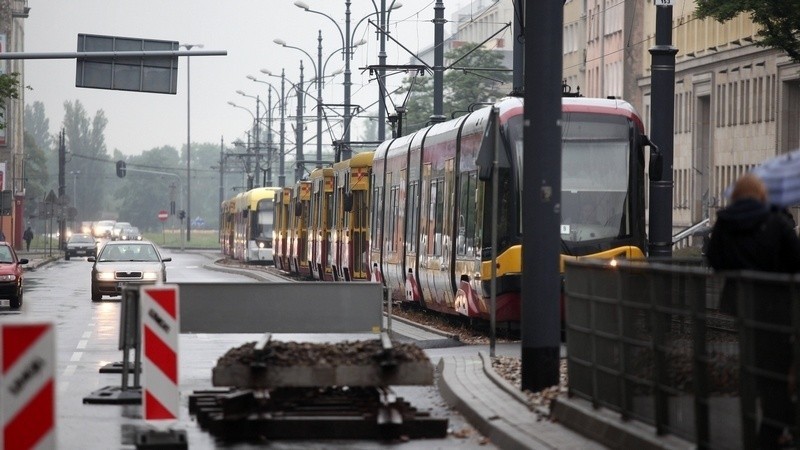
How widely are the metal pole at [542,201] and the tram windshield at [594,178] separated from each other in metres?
9.20

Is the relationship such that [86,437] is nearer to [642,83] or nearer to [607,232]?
[607,232]

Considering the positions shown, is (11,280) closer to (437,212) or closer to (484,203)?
(437,212)

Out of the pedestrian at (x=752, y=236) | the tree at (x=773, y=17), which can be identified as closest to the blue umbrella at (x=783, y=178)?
the pedestrian at (x=752, y=236)

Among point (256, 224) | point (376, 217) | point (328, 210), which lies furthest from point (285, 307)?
point (256, 224)

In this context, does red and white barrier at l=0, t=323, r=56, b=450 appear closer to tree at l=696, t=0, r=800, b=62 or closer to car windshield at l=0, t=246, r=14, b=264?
car windshield at l=0, t=246, r=14, b=264

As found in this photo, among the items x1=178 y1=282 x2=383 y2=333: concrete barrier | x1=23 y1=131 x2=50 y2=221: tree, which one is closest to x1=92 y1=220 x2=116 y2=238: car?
x1=23 y1=131 x2=50 y2=221: tree

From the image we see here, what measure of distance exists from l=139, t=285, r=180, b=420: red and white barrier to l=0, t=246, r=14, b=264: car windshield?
26024 millimetres

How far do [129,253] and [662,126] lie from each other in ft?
74.7

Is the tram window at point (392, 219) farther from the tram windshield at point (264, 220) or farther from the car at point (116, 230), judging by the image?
the car at point (116, 230)

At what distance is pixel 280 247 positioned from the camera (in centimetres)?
6544

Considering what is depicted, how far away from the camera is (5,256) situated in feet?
127

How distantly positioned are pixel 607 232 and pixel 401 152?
33.3 ft

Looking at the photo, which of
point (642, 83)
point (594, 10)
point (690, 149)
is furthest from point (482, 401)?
point (594, 10)

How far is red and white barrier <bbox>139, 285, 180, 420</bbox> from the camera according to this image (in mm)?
12930
